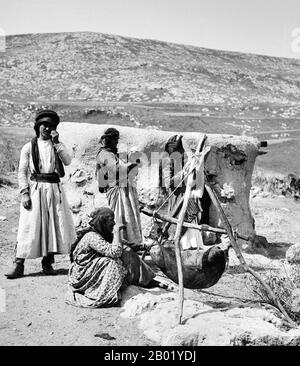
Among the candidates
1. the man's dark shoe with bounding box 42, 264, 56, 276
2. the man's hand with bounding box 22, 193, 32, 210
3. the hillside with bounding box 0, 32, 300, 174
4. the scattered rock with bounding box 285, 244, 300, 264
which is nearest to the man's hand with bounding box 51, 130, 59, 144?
the man's hand with bounding box 22, 193, 32, 210

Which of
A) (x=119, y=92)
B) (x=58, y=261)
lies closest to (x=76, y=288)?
(x=58, y=261)

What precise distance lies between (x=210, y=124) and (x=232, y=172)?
19.0 m

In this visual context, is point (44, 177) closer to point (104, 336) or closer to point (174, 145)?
point (174, 145)

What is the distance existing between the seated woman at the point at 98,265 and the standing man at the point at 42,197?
78cm

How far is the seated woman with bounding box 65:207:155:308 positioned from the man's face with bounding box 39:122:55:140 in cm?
122

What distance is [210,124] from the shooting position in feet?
87.8

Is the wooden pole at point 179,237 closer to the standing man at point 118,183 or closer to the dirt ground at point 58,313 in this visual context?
the dirt ground at point 58,313

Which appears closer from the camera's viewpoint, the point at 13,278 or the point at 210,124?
the point at 13,278

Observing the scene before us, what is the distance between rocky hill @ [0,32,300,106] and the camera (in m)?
36.0

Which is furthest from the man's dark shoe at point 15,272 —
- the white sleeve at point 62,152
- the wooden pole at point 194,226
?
the wooden pole at point 194,226

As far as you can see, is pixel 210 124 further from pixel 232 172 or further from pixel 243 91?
pixel 232 172

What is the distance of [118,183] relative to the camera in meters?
5.60

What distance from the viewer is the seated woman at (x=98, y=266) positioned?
14.8 feet

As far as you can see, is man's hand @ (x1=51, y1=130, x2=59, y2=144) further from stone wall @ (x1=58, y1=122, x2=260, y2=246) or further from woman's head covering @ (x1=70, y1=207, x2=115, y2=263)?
stone wall @ (x1=58, y1=122, x2=260, y2=246)
